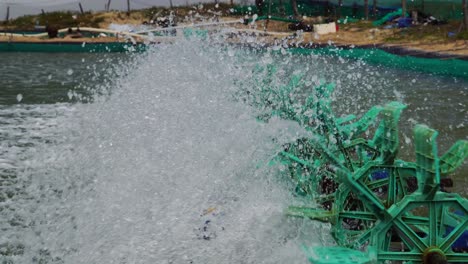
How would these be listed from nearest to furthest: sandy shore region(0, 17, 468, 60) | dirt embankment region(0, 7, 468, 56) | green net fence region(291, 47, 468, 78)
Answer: green net fence region(291, 47, 468, 78)
sandy shore region(0, 17, 468, 60)
dirt embankment region(0, 7, 468, 56)

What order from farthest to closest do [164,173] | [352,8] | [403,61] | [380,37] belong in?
1. [352,8]
2. [380,37]
3. [403,61]
4. [164,173]

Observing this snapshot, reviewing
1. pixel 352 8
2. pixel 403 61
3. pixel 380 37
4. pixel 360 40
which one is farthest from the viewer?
pixel 352 8

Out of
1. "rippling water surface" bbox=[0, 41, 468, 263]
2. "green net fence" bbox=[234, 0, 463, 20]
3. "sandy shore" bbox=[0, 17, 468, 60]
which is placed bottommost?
"rippling water surface" bbox=[0, 41, 468, 263]

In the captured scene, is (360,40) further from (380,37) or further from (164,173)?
(164,173)

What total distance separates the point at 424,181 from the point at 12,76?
28.4 metres

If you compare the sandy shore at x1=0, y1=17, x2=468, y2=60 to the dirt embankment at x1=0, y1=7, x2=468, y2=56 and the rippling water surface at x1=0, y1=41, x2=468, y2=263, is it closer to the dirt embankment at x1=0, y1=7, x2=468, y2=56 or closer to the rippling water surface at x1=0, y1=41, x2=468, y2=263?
the dirt embankment at x1=0, y1=7, x2=468, y2=56

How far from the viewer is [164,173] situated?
31.3ft

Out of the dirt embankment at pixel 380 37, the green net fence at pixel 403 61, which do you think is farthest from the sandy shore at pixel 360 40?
the green net fence at pixel 403 61

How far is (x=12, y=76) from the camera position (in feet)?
100

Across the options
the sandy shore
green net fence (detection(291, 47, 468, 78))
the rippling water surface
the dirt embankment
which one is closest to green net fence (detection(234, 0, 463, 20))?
the dirt embankment

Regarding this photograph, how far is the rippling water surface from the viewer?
7270 millimetres

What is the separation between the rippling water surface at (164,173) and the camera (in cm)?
727

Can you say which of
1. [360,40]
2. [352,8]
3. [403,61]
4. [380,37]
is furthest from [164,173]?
[352,8]

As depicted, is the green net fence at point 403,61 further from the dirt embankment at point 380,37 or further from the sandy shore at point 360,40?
the dirt embankment at point 380,37
